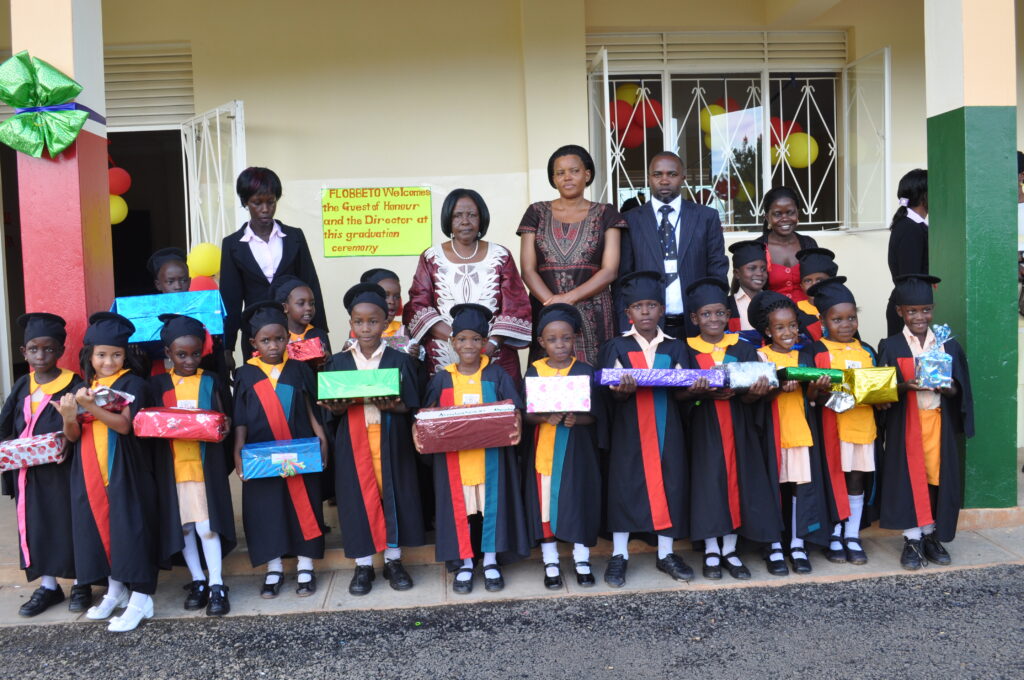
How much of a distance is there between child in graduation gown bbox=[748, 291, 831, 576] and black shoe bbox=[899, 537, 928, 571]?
0.39 meters

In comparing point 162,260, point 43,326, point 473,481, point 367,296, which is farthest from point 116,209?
point 473,481

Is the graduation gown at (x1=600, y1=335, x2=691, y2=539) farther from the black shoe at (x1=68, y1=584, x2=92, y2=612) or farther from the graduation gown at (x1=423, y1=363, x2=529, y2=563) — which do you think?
the black shoe at (x1=68, y1=584, x2=92, y2=612)

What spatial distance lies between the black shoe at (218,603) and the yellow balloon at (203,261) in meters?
2.61

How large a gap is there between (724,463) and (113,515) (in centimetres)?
284

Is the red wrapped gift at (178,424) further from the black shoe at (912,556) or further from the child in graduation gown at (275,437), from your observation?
the black shoe at (912,556)

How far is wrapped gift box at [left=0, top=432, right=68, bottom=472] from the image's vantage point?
3.73m

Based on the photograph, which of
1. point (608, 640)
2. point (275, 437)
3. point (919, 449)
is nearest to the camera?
point (608, 640)

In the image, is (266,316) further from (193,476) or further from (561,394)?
(561,394)

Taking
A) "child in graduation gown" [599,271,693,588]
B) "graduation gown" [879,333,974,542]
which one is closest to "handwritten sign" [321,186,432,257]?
"child in graduation gown" [599,271,693,588]

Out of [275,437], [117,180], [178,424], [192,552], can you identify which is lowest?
[192,552]

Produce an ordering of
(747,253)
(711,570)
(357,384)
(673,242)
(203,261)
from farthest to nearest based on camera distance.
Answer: (203,261)
(747,253)
(673,242)
(711,570)
(357,384)

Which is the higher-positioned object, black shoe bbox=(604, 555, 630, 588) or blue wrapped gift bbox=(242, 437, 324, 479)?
blue wrapped gift bbox=(242, 437, 324, 479)

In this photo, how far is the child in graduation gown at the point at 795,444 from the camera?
420 centimetres

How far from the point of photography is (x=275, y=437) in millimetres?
4059
